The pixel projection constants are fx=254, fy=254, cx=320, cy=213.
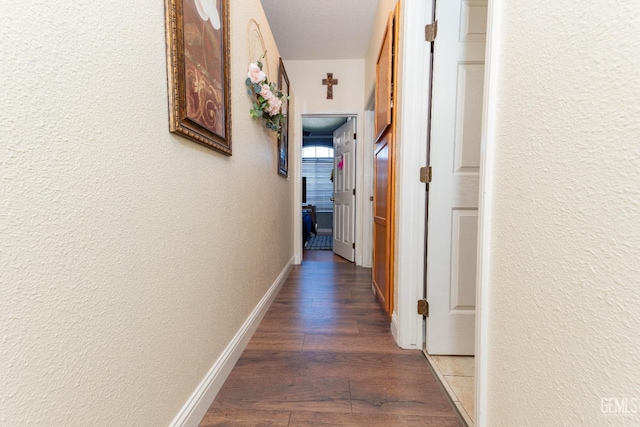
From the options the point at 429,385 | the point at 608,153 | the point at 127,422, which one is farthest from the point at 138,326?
the point at 429,385

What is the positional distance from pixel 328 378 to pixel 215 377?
541 millimetres

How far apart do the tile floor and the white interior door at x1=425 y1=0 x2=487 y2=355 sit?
6 cm

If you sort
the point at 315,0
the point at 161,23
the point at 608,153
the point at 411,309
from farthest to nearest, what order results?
the point at 315,0 → the point at 411,309 → the point at 161,23 → the point at 608,153

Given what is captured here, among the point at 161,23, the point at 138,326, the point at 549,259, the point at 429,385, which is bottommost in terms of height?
the point at 429,385

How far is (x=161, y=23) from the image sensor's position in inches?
31.8

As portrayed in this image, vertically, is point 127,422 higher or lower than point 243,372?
higher

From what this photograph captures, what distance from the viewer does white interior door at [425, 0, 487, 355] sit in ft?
4.52

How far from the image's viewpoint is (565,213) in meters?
0.51

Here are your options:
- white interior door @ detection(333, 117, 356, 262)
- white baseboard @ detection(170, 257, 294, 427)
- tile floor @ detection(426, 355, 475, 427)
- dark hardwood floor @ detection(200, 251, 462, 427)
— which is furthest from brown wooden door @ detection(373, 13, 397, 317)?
white interior door @ detection(333, 117, 356, 262)

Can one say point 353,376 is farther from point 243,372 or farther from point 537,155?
point 537,155

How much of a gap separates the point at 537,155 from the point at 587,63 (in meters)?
0.18

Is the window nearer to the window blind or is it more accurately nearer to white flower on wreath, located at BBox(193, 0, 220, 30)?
→ the window blind

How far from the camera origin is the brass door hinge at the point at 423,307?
4.91 ft

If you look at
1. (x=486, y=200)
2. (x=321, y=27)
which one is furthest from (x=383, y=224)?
(x=321, y=27)
